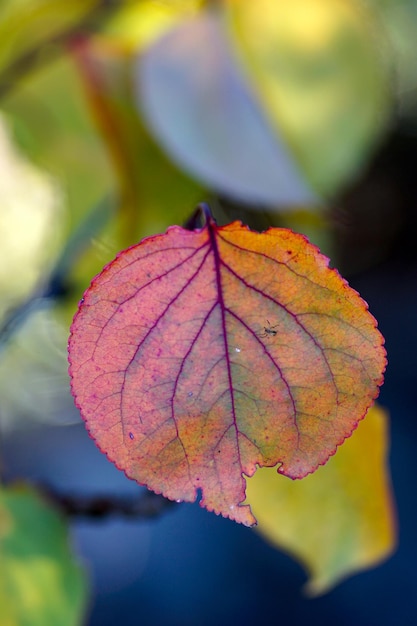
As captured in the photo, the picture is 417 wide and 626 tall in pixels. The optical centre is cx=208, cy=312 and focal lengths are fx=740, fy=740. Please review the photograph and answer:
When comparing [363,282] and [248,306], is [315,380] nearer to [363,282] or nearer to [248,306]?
[248,306]

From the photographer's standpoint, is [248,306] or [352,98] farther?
[352,98]

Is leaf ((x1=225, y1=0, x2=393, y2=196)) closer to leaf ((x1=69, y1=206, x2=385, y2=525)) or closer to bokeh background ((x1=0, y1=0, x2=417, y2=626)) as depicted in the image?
bokeh background ((x1=0, y1=0, x2=417, y2=626))

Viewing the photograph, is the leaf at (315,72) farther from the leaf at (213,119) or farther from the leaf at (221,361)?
the leaf at (221,361)

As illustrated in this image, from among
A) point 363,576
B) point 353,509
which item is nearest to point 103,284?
point 353,509

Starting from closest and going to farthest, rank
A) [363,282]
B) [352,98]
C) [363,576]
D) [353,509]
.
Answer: [353,509]
[352,98]
[363,576]
[363,282]

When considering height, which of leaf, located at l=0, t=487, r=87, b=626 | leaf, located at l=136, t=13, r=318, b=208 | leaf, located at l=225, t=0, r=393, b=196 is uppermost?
leaf, located at l=225, t=0, r=393, b=196

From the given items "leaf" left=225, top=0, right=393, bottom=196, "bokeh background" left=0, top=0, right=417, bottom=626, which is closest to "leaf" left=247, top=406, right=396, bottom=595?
"bokeh background" left=0, top=0, right=417, bottom=626

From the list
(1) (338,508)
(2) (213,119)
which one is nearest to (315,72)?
(2) (213,119)
